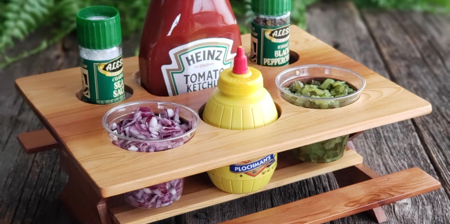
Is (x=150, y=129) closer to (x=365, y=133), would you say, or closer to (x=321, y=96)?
(x=321, y=96)

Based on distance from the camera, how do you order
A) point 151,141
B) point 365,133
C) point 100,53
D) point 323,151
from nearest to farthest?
point 151,141 < point 100,53 < point 323,151 < point 365,133

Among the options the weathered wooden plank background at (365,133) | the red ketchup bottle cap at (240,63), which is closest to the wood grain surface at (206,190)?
the weathered wooden plank background at (365,133)

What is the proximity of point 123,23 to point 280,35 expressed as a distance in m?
1.27

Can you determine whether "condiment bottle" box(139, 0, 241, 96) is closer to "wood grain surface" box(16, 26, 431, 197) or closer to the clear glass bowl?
"wood grain surface" box(16, 26, 431, 197)

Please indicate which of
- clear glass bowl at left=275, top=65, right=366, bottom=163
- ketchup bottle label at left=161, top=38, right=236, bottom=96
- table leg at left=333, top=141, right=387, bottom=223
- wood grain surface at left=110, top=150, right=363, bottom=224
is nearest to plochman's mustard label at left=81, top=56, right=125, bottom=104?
ketchup bottle label at left=161, top=38, right=236, bottom=96

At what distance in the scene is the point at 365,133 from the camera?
5.67 ft

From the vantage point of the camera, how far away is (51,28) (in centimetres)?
247

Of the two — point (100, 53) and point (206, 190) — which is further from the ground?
point (100, 53)

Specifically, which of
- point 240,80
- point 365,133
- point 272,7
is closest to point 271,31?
point 272,7

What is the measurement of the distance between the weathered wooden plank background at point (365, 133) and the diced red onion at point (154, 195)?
213mm

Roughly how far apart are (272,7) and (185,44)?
0.22 m

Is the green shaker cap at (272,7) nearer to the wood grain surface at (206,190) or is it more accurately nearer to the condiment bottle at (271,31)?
the condiment bottle at (271,31)

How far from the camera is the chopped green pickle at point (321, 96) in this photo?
127 cm

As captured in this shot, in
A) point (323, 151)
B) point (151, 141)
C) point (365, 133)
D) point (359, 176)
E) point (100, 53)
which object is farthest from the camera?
point (365, 133)
